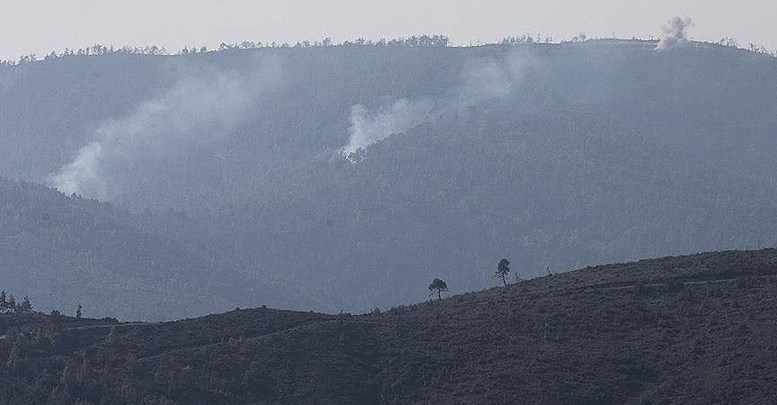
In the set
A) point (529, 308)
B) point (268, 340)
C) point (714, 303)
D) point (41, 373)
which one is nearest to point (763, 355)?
point (714, 303)

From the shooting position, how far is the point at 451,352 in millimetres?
100500

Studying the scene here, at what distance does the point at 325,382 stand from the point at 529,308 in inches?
678

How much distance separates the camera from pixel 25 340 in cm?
10125

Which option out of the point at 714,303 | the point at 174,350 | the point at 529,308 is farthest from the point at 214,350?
the point at 714,303

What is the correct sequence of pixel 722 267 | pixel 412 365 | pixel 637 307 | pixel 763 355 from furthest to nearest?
pixel 722 267, pixel 637 307, pixel 412 365, pixel 763 355

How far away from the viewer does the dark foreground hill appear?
93.0 metres

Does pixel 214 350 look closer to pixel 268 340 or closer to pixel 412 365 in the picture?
pixel 268 340

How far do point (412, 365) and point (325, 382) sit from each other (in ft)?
18.1

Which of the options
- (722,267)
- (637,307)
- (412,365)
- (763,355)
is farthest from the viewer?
(722,267)

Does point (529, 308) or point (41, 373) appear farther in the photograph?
point (529, 308)

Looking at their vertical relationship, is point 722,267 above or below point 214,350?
above

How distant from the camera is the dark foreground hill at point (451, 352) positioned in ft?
305

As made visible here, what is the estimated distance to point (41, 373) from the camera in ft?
315

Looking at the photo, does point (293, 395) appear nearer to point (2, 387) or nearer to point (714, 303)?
point (2, 387)
